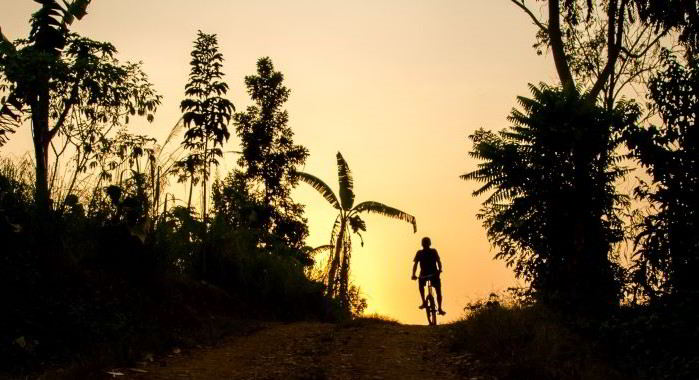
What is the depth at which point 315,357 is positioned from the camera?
10281mm

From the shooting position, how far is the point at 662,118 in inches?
534

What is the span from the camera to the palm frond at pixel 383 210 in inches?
944

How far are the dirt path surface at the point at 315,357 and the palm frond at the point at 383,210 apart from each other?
1082 centimetres

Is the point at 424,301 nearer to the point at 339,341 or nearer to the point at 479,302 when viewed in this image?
the point at 479,302

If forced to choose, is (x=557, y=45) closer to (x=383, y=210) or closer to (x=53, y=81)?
(x=383, y=210)

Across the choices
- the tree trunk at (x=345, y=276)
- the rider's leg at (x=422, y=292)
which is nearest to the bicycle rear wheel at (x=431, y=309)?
the rider's leg at (x=422, y=292)

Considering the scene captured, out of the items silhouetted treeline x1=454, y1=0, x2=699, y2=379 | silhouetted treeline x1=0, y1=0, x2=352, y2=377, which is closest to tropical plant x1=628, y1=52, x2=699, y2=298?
silhouetted treeline x1=454, y1=0, x2=699, y2=379

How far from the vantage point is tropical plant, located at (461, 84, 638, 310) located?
1736 cm

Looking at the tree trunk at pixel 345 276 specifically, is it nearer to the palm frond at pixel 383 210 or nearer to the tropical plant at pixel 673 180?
the palm frond at pixel 383 210

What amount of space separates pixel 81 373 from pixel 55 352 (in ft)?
4.90

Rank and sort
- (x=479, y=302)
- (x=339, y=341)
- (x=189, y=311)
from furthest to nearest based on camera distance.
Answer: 1. (x=479, y=302)
2. (x=189, y=311)
3. (x=339, y=341)

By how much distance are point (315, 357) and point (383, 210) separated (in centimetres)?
1407

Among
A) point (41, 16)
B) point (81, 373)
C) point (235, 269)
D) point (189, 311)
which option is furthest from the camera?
point (235, 269)

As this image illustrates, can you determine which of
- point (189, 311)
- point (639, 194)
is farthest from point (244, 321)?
point (639, 194)
